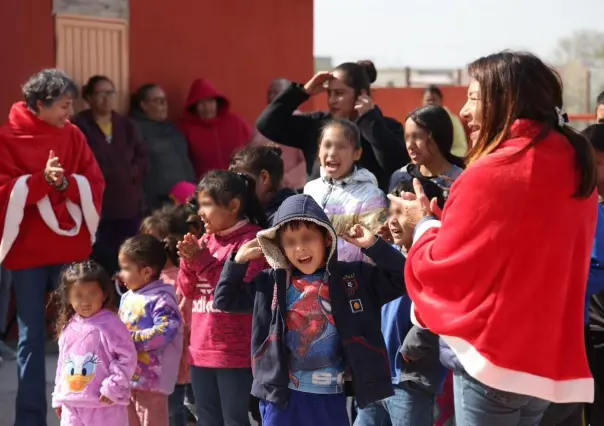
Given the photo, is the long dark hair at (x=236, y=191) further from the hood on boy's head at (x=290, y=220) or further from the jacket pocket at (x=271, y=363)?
the jacket pocket at (x=271, y=363)

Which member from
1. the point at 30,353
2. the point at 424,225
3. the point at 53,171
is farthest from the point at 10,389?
the point at 424,225

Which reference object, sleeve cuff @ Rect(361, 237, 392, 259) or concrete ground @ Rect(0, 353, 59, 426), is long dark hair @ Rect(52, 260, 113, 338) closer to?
concrete ground @ Rect(0, 353, 59, 426)

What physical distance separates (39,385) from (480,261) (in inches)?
140

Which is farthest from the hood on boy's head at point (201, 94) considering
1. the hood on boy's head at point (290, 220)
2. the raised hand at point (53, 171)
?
the hood on boy's head at point (290, 220)

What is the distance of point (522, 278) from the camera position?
3.04 meters

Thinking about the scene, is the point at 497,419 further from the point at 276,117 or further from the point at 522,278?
the point at 276,117

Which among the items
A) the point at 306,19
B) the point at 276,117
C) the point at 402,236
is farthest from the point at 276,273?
the point at 306,19

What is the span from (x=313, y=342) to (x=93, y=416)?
1393 mm

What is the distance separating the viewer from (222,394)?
16.5ft

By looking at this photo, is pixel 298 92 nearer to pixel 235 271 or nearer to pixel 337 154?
pixel 337 154

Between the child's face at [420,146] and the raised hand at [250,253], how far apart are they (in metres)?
1.23

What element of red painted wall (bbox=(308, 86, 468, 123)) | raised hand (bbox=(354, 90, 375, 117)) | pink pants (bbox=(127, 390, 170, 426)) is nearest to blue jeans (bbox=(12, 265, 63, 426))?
pink pants (bbox=(127, 390, 170, 426))

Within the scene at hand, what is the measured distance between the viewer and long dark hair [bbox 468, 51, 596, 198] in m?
3.10

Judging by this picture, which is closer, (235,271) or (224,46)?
(235,271)
